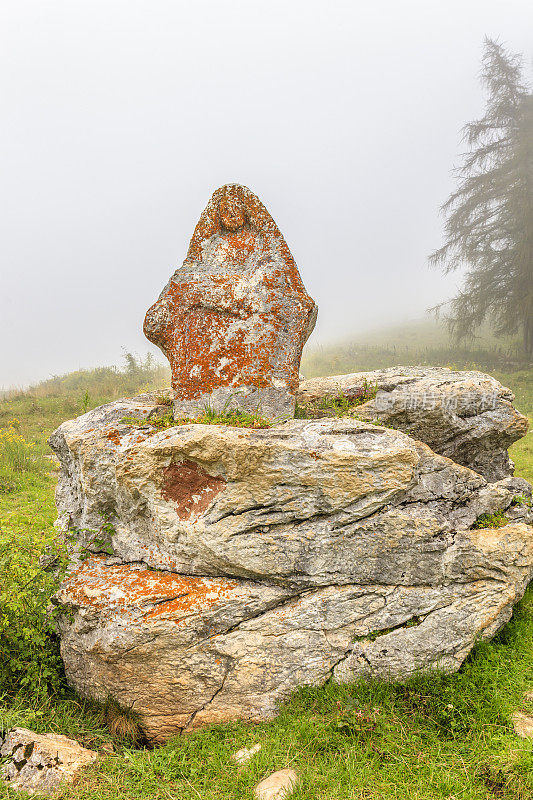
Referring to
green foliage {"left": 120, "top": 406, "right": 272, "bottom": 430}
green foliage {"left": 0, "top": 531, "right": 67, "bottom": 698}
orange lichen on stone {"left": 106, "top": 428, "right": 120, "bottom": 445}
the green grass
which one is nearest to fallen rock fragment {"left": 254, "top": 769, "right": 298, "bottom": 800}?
the green grass

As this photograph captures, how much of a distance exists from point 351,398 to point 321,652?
11.3 feet

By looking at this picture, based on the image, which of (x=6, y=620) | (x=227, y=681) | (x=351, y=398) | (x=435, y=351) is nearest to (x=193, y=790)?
(x=227, y=681)

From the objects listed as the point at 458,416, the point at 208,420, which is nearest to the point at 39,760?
the point at 208,420

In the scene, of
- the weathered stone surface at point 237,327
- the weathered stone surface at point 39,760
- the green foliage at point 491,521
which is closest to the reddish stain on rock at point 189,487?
the weathered stone surface at point 237,327

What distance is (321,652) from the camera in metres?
4.61

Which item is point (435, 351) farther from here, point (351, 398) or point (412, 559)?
point (412, 559)

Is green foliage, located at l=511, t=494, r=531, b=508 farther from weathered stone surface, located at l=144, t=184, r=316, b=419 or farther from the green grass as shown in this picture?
weathered stone surface, located at l=144, t=184, r=316, b=419

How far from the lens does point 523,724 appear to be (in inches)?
155

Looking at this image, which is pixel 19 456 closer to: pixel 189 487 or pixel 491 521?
pixel 189 487

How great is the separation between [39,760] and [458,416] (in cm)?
574

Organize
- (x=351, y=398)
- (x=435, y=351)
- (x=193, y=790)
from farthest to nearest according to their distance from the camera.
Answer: (x=435, y=351) < (x=351, y=398) < (x=193, y=790)

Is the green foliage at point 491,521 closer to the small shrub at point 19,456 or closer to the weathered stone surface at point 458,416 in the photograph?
the weathered stone surface at point 458,416

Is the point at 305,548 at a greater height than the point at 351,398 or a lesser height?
lesser

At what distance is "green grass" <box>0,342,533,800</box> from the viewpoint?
357cm
